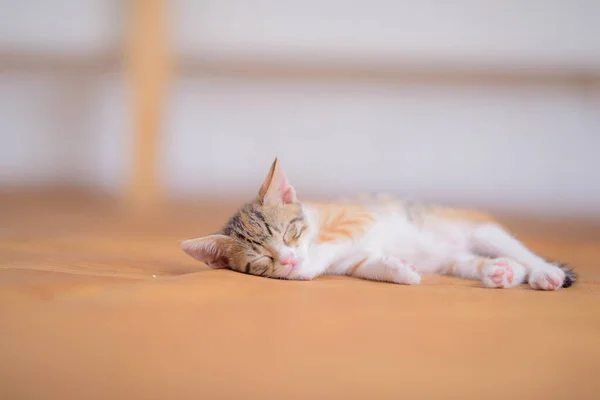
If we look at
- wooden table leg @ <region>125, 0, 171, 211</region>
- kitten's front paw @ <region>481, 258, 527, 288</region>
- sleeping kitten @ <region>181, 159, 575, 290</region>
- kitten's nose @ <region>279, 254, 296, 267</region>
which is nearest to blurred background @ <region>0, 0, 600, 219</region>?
wooden table leg @ <region>125, 0, 171, 211</region>

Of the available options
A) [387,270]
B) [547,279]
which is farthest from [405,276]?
[547,279]

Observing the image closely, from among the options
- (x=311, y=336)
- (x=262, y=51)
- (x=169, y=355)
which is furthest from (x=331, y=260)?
(x=262, y=51)

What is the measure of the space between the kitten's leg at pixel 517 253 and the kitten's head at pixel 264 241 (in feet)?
1.69

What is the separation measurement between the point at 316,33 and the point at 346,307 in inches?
89.6

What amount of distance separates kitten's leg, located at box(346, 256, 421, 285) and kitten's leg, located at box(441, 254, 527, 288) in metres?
0.16

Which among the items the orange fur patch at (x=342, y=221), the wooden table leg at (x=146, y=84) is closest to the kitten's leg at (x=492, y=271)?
the orange fur patch at (x=342, y=221)

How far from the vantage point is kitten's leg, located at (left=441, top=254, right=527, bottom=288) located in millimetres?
1162

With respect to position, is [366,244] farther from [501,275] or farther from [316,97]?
[316,97]

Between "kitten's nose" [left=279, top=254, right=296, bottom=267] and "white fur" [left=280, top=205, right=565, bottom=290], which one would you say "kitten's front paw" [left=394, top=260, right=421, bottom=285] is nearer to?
"white fur" [left=280, top=205, right=565, bottom=290]

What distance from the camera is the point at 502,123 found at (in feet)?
9.29

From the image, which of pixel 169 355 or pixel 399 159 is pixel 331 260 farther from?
pixel 399 159

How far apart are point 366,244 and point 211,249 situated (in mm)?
437

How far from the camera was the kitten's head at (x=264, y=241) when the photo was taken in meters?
1.21

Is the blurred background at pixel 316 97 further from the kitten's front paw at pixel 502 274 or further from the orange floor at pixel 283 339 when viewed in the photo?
the orange floor at pixel 283 339
